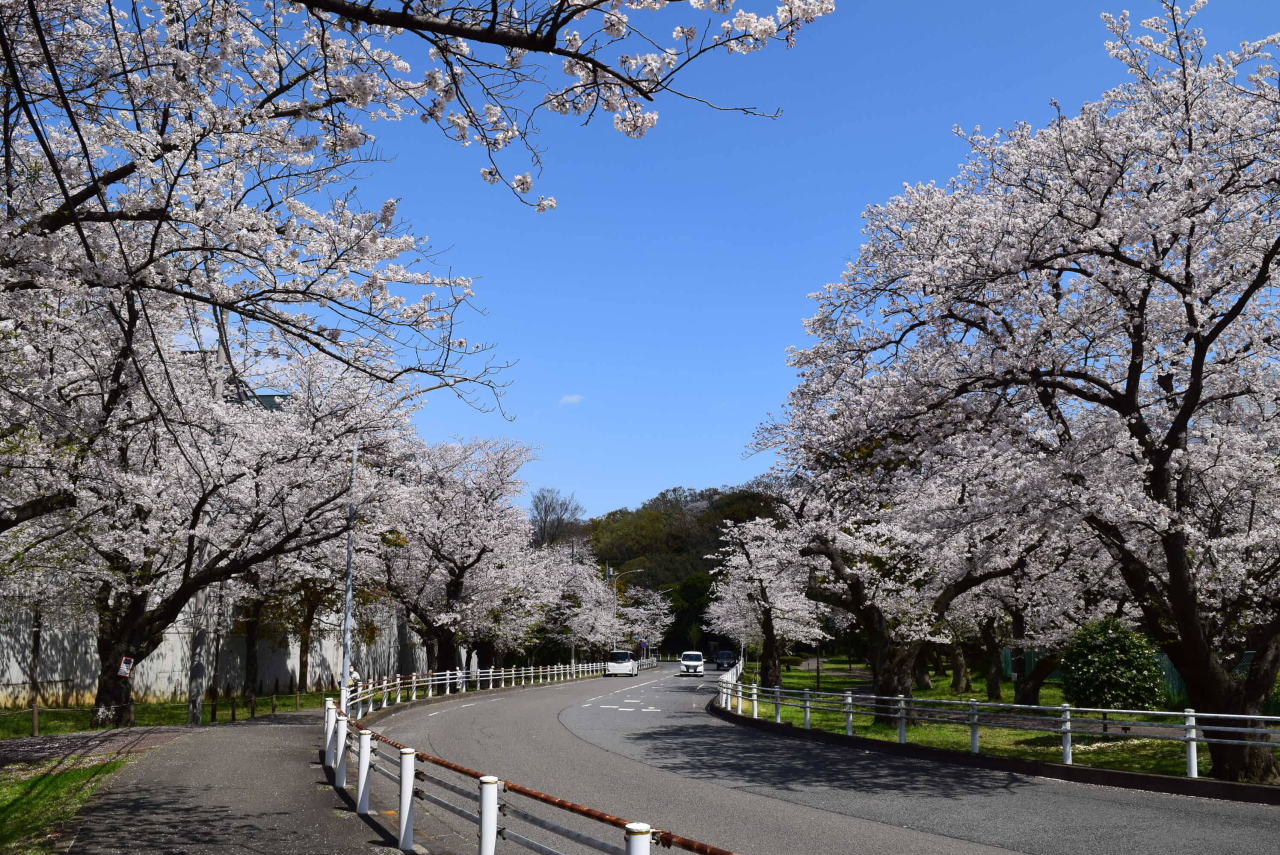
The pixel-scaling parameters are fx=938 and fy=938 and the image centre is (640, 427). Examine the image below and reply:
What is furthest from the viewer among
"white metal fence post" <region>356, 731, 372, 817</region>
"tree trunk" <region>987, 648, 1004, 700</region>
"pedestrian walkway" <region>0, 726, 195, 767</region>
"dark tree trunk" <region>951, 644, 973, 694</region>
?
"dark tree trunk" <region>951, 644, 973, 694</region>

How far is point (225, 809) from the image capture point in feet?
34.0

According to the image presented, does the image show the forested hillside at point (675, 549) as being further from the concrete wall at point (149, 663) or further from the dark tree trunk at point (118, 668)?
the dark tree trunk at point (118, 668)

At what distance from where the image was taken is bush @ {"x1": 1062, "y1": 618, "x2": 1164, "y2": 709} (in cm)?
2009

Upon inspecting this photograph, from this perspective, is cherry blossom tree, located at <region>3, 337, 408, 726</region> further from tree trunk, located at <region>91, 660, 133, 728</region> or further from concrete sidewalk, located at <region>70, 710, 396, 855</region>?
concrete sidewalk, located at <region>70, 710, 396, 855</region>

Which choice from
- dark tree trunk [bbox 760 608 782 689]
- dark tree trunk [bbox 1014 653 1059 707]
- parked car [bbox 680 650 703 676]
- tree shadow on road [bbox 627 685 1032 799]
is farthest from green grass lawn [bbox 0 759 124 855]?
parked car [bbox 680 650 703 676]

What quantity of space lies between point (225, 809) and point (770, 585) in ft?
108

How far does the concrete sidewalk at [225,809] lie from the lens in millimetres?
8531

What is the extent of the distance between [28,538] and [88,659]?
43.1 feet

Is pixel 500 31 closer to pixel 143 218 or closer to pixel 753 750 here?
pixel 143 218

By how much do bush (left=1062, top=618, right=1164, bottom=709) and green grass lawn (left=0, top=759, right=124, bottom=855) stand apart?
61.3ft

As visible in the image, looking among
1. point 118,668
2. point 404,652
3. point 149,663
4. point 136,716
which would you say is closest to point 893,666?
point 118,668

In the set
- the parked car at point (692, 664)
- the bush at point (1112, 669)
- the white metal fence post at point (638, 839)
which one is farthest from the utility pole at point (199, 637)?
the parked car at point (692, 664)

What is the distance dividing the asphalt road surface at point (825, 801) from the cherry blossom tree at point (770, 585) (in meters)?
8.74

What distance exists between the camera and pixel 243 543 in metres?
21.9
